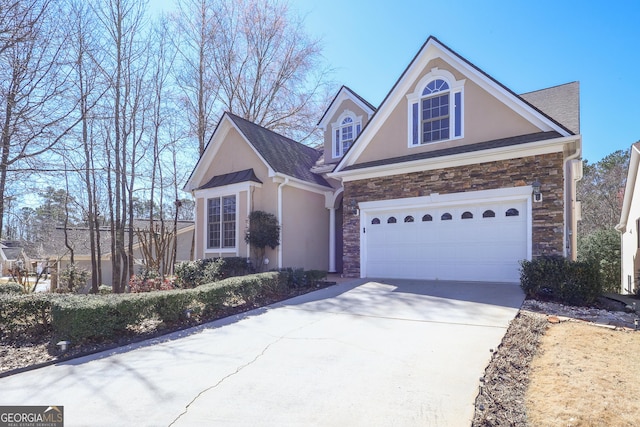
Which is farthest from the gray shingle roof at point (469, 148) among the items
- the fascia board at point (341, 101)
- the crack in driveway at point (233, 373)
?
the crack in driveway at point (233, 373)

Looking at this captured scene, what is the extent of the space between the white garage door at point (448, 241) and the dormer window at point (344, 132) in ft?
15.2

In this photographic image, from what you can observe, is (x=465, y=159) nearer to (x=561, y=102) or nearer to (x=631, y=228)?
(x=561, y=102)

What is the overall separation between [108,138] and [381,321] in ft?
40.9

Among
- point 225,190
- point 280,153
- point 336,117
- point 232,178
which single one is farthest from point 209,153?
point 336,117

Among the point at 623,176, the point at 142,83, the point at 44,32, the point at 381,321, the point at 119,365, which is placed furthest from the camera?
the point at 623,176

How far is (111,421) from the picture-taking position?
3379 millimetres

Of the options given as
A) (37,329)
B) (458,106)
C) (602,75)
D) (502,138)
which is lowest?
(37,329)

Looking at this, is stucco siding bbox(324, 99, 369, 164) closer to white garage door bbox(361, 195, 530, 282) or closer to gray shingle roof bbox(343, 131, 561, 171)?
gray shingle roof bbox(343, 131, 561, 171)

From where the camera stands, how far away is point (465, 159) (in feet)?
33.2

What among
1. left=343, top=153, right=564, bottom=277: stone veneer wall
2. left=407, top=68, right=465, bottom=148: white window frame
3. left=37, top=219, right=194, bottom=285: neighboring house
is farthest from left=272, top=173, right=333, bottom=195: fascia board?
left=37, top=219, right=194, bottom=285: neighboring house

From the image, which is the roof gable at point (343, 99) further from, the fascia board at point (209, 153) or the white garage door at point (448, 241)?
the white garage door at point (448, 241)

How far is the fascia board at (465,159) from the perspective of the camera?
8977 mm

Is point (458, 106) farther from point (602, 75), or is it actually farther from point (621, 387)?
point (621, 387)

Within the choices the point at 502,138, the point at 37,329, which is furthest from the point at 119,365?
the point at 502,138
